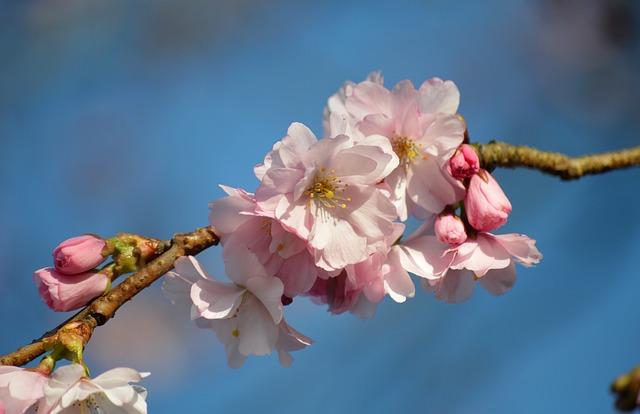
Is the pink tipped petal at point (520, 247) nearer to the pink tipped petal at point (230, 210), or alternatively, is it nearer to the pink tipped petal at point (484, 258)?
the pink tipped petal at point (484, 258)

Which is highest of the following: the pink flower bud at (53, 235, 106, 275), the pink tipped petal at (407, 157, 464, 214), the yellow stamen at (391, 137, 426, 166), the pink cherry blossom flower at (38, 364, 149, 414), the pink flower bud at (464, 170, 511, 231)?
the yellow stamen at (391, 137, 426, 166)

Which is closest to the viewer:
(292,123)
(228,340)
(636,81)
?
(292,123)

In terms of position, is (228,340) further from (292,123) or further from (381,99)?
(381,99)

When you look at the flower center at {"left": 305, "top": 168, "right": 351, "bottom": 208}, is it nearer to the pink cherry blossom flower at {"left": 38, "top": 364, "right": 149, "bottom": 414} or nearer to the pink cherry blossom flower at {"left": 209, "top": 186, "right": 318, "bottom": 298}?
the pink cherry blossom flower at {"left": 209, "top": 186, "right": 318, "bottom": 298}

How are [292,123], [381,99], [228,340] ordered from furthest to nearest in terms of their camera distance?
[381,99] < [228,340] < [292,123]

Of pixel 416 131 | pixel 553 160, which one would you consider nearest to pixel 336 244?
pixel 416 131

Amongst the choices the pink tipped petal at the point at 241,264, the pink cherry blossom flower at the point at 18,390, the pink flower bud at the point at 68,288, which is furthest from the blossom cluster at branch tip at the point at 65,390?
the pink tipped petal at the point at 241,264

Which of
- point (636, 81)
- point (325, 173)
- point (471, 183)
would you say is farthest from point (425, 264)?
point (636, 81)

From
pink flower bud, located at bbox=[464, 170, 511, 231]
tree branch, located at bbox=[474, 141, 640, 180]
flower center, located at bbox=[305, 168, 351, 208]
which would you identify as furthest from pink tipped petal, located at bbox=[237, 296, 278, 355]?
tree branch, located at bbox=[474, 141, 640, 180]

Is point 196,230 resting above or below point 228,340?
above
